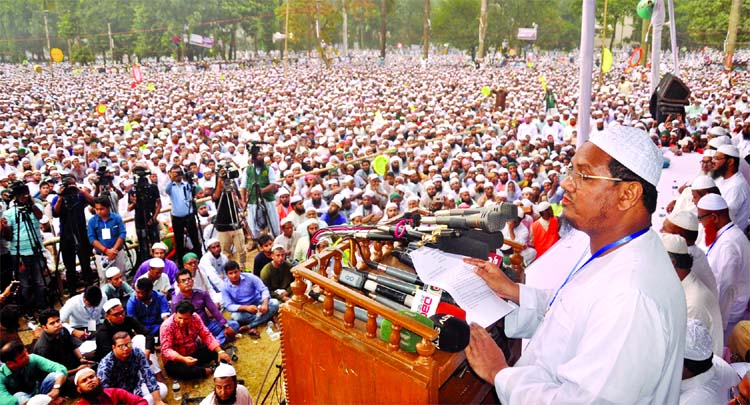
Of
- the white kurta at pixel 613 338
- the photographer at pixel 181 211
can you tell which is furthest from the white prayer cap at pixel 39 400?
the white kurta at pixel 613 338

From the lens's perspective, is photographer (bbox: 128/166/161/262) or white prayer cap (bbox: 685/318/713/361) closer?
white prayer cap (bbox: 685/318/713/361)

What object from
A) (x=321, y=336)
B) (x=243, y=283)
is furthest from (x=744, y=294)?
(x=243, y=283)

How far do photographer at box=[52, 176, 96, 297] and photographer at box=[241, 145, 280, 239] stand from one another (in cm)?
183

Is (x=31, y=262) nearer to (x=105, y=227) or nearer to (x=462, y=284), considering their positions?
(x=105, y=227)

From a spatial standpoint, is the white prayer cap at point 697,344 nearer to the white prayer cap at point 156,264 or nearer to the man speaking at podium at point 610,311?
the man speaking at podium at point 610,311

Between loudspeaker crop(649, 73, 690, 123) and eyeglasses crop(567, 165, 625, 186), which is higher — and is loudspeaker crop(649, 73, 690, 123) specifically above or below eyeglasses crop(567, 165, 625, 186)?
above

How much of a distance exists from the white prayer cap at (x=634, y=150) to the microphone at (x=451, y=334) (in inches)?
22.1

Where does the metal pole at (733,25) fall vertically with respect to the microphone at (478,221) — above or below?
above

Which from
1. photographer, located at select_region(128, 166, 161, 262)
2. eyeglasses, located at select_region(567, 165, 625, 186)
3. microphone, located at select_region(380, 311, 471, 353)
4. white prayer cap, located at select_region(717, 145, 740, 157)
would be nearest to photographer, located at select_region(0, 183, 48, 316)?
photographer, located at select_region(128, 166, 161, 262)

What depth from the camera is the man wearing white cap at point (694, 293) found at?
8.77 ft

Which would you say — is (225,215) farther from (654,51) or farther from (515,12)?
(515,12)

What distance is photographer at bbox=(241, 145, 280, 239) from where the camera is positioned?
263 inches

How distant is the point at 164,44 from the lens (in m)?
39.5

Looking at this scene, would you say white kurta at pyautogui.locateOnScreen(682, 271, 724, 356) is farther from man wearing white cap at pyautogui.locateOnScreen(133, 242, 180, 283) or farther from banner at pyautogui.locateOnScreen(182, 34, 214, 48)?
banner at pyautogui.locateOnScreen(182, 34, 214, 48)
